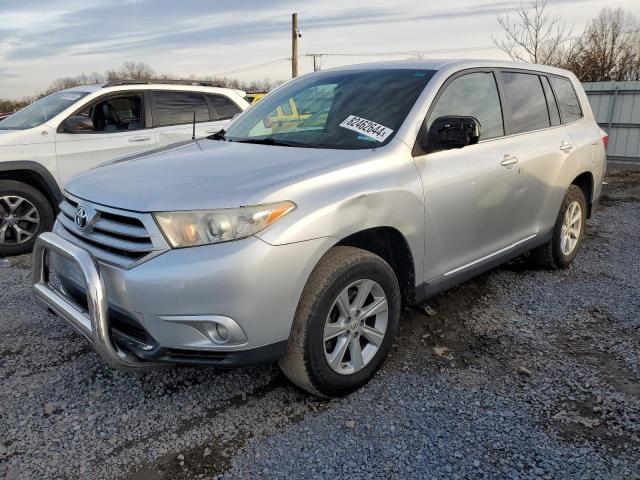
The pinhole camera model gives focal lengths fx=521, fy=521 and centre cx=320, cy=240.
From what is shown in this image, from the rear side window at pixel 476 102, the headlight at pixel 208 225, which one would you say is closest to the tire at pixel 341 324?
the headlight at pixel 208 225

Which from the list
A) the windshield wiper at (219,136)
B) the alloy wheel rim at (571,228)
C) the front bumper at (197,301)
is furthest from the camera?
the alloy wheel rim at (571,228)

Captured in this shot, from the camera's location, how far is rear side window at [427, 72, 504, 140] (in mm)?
3285

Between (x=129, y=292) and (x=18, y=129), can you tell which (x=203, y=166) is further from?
(x=18, y=129)

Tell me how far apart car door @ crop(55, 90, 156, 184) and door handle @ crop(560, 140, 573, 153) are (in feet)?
14.3

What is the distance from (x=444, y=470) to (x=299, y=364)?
0.79m

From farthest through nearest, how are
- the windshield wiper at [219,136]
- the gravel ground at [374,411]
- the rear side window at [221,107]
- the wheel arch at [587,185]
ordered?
1. the rear side window at [221,107]
2. the wheel arch at [587,185]
3. the windshield wiper at [219,136]
4. the gravel ground at [374,411]

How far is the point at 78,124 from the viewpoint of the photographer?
19.2 ft

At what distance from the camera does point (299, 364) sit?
250 centimetres

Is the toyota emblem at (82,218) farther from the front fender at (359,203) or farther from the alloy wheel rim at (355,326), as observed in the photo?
the alloy wheel rim at (355,326)

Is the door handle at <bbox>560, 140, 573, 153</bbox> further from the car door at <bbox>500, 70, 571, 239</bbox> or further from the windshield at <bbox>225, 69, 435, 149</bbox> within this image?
the windshield at <bbox>225, 69, 435, 149</bbox>

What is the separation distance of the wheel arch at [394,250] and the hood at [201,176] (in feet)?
1.40

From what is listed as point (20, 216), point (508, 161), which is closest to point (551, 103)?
point (508, 161)

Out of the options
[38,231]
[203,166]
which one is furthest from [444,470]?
[38,231]

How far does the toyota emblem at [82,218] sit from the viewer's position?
2609 mm
